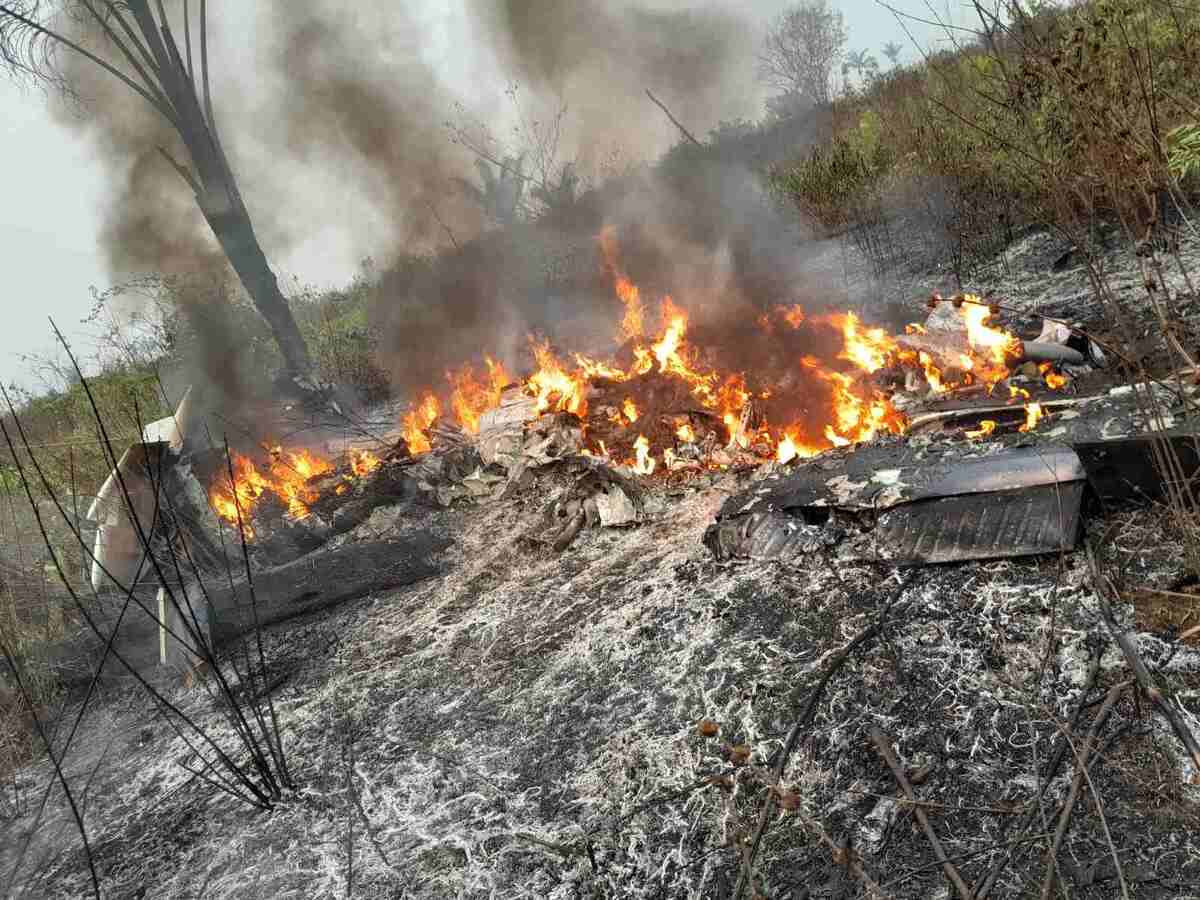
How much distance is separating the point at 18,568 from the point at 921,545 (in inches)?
316

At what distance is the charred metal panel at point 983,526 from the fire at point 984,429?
101cm

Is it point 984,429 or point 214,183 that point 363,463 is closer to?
point 214,183

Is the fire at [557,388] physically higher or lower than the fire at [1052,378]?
higher

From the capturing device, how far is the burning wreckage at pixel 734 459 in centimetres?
392

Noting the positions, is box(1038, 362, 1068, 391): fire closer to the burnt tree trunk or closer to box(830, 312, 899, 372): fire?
box(830, 312, 899, 372): fire

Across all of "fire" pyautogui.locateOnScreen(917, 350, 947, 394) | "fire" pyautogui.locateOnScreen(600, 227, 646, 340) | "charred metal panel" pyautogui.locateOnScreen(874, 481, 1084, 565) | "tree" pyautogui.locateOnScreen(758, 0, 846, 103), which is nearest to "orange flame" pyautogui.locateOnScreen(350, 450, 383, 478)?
"fire" pyautogui.locateOnScreen(600, 227, 646, 340)

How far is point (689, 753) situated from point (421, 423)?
7.45 metres

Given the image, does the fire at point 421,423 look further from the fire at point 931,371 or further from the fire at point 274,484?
the fire at point 931,371

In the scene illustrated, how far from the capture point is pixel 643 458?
6.77 meters

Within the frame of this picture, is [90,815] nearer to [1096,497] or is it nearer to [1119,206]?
[1119,206]

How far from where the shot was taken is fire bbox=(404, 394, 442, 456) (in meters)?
8.88

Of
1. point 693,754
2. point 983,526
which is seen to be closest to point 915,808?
point 693,754

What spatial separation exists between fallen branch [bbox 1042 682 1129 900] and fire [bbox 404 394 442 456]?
732 cm

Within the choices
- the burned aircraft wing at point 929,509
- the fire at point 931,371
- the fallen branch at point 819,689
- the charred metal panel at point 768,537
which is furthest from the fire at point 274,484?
the fire at point 931,371
